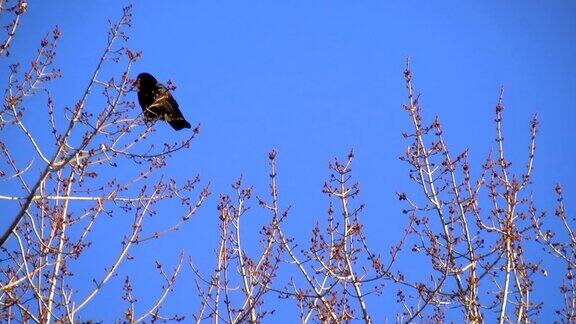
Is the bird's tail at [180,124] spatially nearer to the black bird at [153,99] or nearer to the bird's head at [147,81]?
the black bird at [153,99]

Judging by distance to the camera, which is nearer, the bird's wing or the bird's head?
the bird's wing

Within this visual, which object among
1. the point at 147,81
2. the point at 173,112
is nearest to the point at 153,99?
the point at 173,112

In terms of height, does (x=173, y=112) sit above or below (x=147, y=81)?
below

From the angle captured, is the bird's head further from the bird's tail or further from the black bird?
the bird's tail

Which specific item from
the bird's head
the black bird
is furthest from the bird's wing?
the bird's head

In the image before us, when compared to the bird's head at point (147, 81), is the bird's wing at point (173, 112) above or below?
below

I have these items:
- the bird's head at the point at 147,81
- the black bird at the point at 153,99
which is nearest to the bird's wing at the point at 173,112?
the black bird at the point at 153,99

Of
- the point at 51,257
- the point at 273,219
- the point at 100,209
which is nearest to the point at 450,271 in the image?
the point at 273,219

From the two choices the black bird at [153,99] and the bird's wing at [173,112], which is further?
the black bird at [153,99]

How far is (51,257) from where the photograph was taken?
498cm

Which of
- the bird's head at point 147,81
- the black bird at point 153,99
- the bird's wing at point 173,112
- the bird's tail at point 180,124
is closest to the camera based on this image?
the bird's wing at point 173,112

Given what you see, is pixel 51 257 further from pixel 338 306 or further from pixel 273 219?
pixel 338 306

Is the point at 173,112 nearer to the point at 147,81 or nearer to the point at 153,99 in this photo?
the point at 153,99

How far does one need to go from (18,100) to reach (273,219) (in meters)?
2.38
